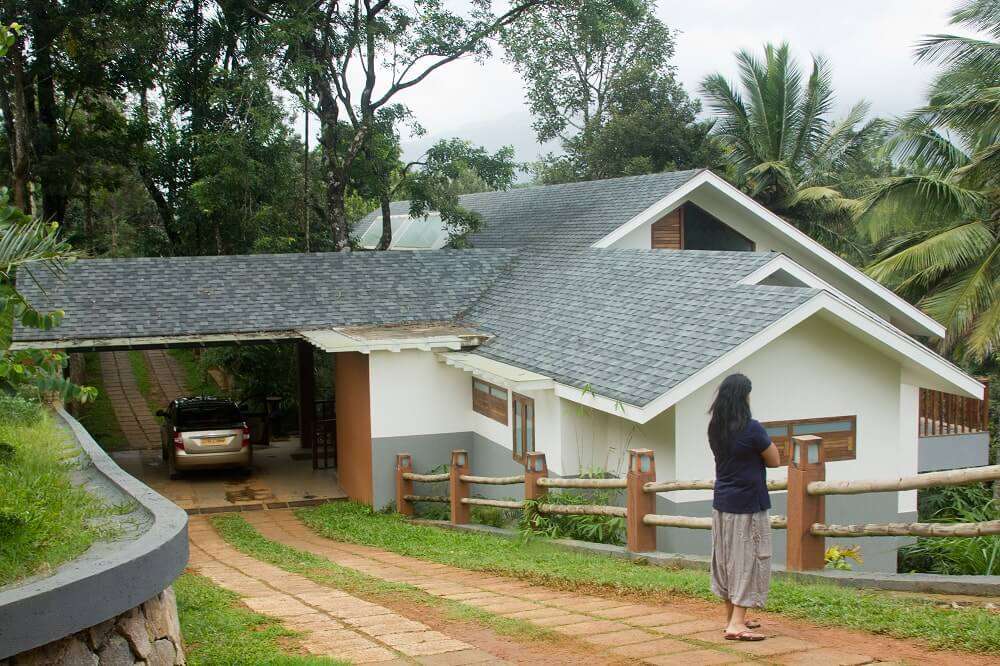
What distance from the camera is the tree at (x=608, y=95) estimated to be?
2725 centimetres

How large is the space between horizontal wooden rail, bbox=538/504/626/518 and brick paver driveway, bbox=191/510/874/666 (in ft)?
5.29

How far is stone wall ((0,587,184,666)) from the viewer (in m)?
4.53

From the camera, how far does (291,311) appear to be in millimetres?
18391

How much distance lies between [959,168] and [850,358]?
297 inches

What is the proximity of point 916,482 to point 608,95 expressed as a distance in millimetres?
34968

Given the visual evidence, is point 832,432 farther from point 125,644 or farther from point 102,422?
point 102,422

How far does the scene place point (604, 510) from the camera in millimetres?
10922

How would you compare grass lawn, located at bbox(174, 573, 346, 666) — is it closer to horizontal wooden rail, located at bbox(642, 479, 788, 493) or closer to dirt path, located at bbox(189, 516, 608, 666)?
dirt path, located at bbox(189, 516, 608, 666)

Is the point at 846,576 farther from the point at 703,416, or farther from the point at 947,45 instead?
the point at 947,45

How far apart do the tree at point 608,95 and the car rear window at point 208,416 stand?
12.9 meters

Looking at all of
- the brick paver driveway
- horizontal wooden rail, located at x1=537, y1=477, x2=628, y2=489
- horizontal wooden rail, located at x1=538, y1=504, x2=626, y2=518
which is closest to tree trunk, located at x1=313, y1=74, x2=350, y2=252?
horizontal wooden rail, located at x1=537, y1=477, x2=628, y2=489

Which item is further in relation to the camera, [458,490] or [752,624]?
[458,490]

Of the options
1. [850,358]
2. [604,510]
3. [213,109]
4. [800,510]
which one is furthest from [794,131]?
[800,510]

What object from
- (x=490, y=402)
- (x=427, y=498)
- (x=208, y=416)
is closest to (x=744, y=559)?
(x=427, y=498)
